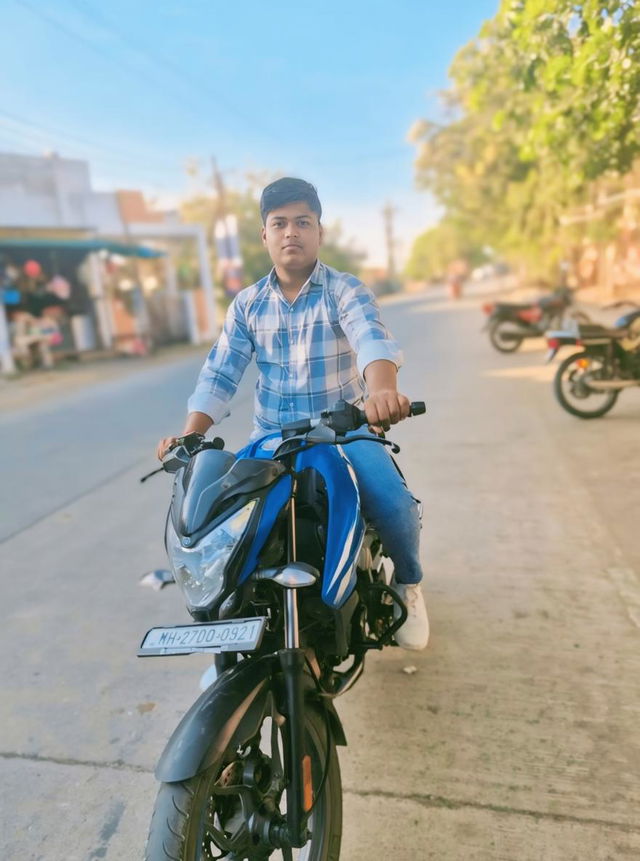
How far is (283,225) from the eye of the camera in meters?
2.15

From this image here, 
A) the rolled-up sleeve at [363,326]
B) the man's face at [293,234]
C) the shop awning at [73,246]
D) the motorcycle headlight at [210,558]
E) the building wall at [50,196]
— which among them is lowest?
the motorcycle headlight at [210,558]

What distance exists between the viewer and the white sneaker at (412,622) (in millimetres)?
2438

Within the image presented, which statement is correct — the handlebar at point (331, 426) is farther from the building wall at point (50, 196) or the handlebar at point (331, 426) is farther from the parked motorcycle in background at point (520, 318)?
the building wall at point (50, 196)

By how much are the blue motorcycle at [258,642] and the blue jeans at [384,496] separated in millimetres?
200

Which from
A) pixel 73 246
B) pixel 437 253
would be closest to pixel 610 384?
pixel 73 246

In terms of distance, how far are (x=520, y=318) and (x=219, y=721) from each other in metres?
11.6

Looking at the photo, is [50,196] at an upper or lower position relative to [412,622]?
upper

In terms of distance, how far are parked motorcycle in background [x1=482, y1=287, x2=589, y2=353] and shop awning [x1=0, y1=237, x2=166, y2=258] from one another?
10424 millimetres

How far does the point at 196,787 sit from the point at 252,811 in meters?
0.23

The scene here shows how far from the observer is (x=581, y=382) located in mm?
6480

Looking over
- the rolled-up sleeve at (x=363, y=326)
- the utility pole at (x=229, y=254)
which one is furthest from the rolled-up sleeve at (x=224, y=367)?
the utility pole at (x=229, y=254)

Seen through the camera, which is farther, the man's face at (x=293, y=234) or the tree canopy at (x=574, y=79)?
the tree canopy at (x=574, y=79)

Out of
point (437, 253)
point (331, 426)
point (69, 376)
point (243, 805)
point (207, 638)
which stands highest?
point (331, 426)

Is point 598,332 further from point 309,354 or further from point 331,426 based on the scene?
point 331,426
